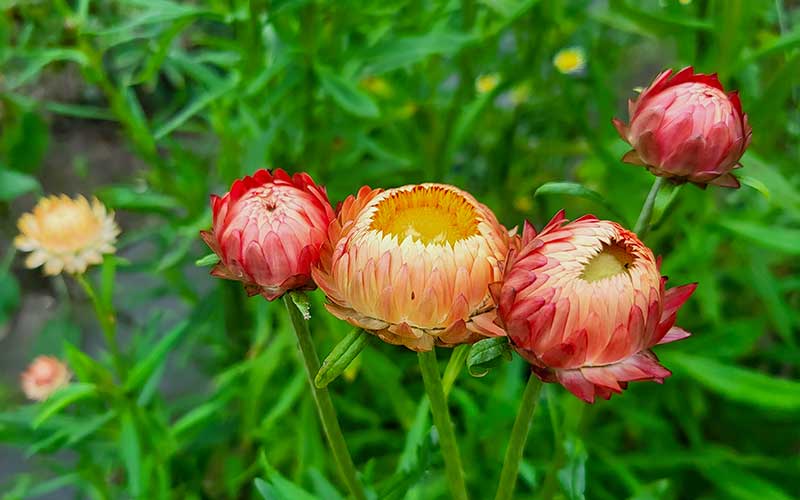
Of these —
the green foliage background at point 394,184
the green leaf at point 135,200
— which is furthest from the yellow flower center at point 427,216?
the green leaf at point 135,200

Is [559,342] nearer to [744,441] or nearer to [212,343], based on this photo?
[212,343]

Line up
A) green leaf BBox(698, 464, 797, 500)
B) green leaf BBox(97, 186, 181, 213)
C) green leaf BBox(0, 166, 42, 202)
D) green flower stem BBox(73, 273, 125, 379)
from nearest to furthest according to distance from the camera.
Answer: green flower stem BBox(73, 273, 125, 379) < green leaf BBox(698, 464, 797, 500) < green leaf BBox(97, 186, 181, 213) < green leaf BBox(0, 166, 42, 202)

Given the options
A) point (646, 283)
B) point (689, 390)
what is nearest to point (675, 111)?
point (646, 283)

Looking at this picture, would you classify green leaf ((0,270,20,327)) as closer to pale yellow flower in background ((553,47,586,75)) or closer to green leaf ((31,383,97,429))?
green leaf ((31,383,97,429))

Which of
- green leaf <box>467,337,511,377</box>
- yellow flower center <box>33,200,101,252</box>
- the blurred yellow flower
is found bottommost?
the blurred yellow flower

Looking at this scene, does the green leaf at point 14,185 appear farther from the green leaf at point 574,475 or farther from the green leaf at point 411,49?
the green leaf at point 574,475

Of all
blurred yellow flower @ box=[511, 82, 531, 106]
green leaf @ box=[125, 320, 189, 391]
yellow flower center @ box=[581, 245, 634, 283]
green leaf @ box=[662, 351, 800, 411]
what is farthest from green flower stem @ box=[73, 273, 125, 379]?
blurred yellow flower @ box=[511, 82, 531, 106]
